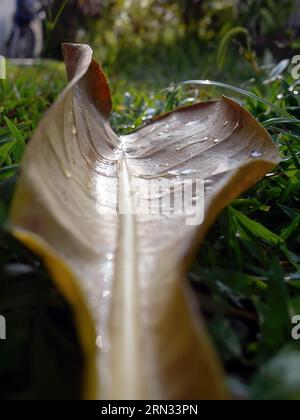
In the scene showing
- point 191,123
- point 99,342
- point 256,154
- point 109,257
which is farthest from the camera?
point 191,123

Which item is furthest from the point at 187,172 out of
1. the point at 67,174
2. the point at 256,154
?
the point at 67,174

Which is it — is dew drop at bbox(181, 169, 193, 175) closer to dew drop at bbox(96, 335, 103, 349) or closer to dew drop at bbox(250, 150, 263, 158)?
dew drop at bbox(250, 150, 263, 158)

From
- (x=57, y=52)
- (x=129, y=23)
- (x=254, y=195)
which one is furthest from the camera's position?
(x=129, y=23)

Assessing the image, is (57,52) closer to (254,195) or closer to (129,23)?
(129,23)

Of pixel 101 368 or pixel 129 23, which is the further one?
pixel 129 23

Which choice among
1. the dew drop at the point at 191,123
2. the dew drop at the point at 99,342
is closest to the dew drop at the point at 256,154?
the dew drop at the point at 191,123

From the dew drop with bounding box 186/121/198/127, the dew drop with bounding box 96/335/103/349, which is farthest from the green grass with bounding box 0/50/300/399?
the dew drop with bounding box 186/121/198/127

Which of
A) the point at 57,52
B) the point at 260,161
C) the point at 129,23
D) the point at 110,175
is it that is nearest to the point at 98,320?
the point at 260,161

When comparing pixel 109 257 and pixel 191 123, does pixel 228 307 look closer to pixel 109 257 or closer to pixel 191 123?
pixel 109 257
